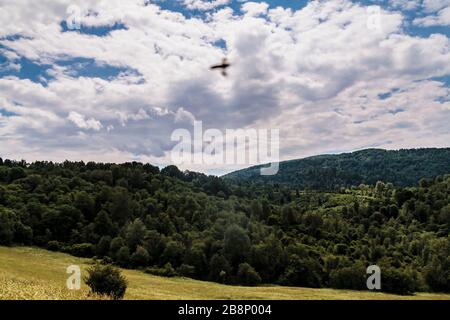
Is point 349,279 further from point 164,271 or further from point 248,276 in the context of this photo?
point 164,271

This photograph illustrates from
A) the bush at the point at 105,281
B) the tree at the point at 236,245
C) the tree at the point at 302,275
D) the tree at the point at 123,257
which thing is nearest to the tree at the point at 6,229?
the tree at the point at 123,257

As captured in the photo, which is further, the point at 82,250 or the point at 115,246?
the point at 115,246

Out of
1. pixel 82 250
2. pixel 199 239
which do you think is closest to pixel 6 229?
pixel 82 250

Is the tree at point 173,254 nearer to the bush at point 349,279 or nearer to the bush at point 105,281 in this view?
the bush at point 349,279

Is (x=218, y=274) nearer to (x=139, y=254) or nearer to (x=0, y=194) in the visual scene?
(x=139, y=254)

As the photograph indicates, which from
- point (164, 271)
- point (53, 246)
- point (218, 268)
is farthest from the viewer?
point (53, 246)

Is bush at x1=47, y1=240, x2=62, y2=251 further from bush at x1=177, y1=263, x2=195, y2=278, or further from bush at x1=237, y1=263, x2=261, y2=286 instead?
bush at x1=237, y1=263, x2=261, y2=286

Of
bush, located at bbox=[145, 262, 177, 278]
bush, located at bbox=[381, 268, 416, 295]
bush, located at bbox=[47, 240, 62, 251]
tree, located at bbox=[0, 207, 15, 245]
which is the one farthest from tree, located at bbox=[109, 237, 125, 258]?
bush, located at bbox=[381, 268, 416, 295]
